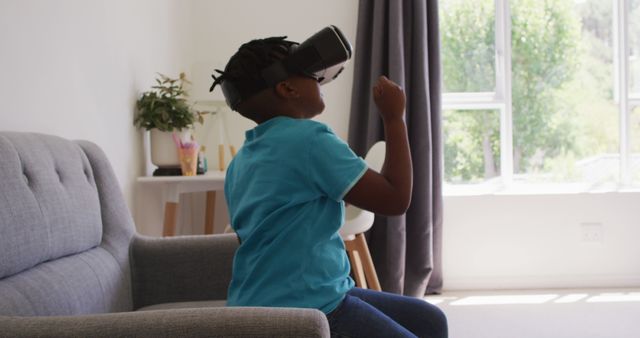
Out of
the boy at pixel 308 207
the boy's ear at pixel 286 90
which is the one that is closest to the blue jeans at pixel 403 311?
the boy at pixel 308 207

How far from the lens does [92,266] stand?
1760 millimetres

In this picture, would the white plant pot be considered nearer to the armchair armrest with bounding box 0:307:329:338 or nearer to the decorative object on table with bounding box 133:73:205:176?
the decorative object on table with bounding box 133:73:205:176

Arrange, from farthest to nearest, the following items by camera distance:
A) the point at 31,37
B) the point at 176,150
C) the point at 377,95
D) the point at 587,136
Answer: the point at 587,136, the point at 176,150, the point at 31,37, the point at 377,95

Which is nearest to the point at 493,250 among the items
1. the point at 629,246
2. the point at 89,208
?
the point at 629,246

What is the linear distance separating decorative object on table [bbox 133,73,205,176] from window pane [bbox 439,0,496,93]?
1789 millimetres

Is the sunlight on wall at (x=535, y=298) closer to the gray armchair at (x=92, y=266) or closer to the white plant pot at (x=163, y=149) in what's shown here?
the white plant pot at (x=163, y=149)

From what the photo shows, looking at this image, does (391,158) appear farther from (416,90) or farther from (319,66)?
(416,90)

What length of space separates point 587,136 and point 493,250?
0.89 m

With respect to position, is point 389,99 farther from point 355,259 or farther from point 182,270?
point 355,259

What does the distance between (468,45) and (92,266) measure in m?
3.08

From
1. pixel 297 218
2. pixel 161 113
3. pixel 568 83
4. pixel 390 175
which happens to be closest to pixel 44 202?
pixel 297 218

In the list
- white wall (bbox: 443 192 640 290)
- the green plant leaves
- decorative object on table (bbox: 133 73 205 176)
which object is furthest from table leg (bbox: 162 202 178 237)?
white wall (bbox: 443 192 640 290)

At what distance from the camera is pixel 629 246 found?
162 inches

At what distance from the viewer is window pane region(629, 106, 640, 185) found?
4.23 metres
